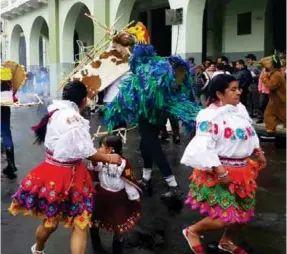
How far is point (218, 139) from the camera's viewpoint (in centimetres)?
367

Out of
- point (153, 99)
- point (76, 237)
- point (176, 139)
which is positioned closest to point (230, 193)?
point (76, 237)

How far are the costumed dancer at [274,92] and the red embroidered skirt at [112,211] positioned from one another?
5.92 meters

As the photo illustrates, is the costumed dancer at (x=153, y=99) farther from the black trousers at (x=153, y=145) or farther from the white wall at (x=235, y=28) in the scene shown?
the white wall at (x=235, y=28)

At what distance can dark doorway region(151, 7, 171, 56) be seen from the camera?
1995 cm

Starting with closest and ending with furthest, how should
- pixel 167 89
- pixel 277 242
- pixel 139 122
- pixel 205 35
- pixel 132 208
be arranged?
pixel 132 208, pixel 277 242, pixel 167 89, pixel 139 122, pixel 205 35

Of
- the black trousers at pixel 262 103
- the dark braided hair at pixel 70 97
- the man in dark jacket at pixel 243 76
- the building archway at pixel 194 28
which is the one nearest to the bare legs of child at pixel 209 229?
the dark braided hair at pixel 70 97

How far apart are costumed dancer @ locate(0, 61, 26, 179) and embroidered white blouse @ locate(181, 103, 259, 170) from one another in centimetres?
386

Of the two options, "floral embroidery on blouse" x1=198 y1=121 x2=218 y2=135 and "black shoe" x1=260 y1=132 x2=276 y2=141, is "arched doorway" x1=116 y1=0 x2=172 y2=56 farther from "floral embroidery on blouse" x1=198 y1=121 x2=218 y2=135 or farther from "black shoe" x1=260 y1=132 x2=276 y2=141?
"floral embroidery on blouse" x1=198 y1=121 x2=218 y2=135

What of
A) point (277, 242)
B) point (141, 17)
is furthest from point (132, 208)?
point (141, 17)

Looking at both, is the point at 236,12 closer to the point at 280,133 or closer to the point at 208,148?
the point at 280,133

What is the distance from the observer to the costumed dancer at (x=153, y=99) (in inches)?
206

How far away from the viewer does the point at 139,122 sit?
5656mm

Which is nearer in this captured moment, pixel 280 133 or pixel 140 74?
pixel 140 74

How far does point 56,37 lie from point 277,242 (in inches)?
745
